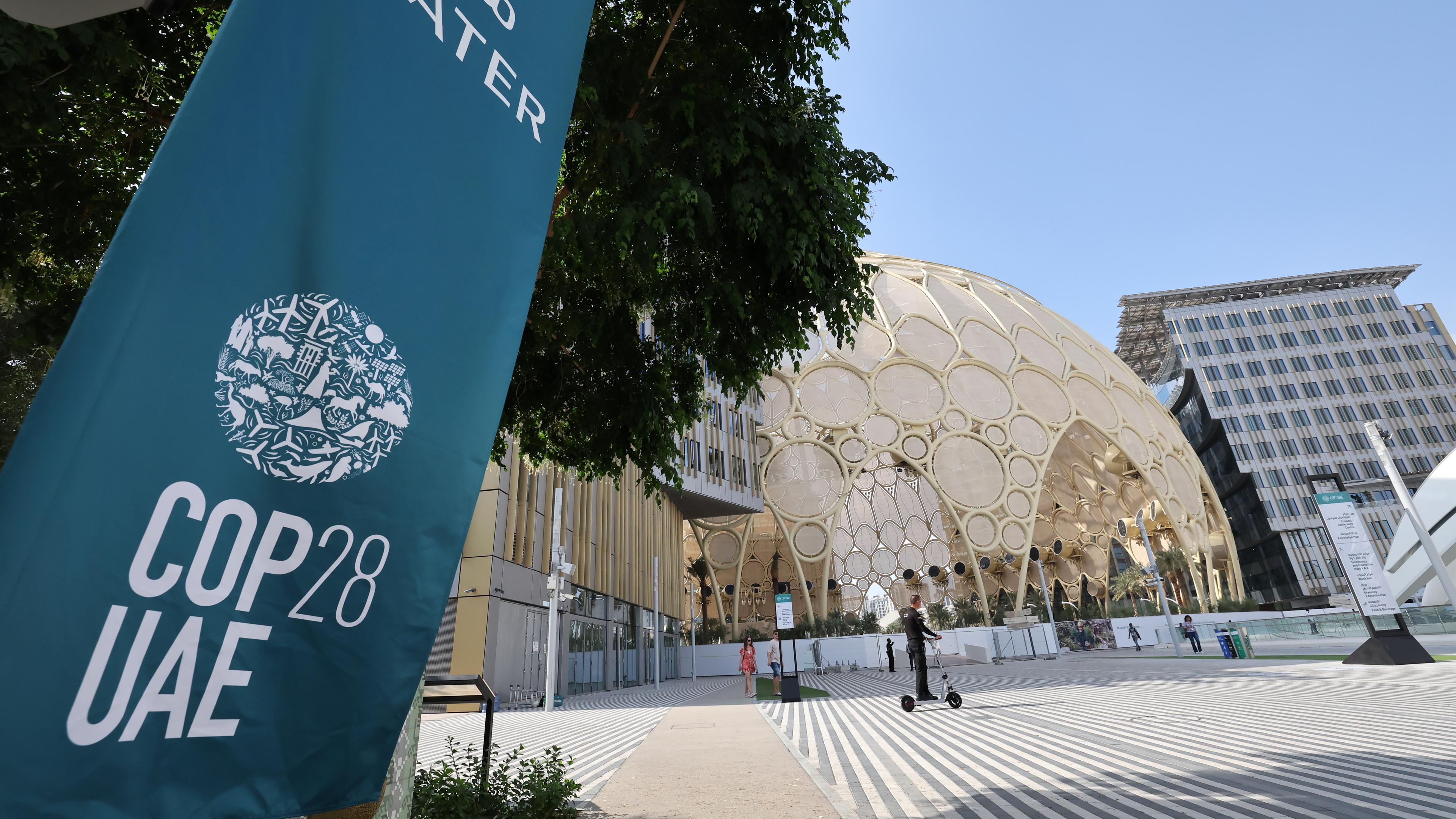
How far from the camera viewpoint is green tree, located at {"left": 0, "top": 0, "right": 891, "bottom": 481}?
4.36 m

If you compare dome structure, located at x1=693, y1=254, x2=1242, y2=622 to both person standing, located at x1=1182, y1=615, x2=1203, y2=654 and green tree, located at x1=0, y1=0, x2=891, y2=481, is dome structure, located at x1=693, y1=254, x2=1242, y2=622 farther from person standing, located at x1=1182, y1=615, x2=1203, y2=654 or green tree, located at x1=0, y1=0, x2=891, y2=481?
green tree, located at x1=0, y1=0, x2=891, y2=481

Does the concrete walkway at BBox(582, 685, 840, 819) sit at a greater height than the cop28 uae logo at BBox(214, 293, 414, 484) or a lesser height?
lesser

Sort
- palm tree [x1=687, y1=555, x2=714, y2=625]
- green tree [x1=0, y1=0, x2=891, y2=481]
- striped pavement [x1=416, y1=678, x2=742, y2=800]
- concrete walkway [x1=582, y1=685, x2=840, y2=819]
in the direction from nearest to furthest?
1. green tree [x1=0, y1=0, x2=891, y2=481]
2. concrete walkway [x1=582, y1=685, x2=840, y2=819]
3. striped pavement [x1=416, y1=678, x2=742, y2=800]
4. palm tree [x1=687, y1=555, x2=714, y2=625]

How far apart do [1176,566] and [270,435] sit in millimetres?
64471

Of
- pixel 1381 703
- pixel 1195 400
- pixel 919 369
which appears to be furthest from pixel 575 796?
pixel 1195 400

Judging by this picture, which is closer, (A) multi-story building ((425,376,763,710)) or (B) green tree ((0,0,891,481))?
(B) green tree ((0,0,891,481))

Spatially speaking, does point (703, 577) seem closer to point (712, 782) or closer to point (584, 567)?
point (584, 567)

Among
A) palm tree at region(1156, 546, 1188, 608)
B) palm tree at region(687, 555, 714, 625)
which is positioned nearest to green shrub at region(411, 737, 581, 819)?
palm tree at region(687, 555, 714, 625)

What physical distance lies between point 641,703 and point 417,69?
19.6 m

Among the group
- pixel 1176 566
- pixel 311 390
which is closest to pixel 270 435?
pixel 311 390

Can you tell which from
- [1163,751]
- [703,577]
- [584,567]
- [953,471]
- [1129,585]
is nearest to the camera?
[1163,751]

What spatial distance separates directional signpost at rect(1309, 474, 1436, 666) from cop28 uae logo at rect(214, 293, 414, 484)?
17.0 m

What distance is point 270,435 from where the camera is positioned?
1399 millimetres

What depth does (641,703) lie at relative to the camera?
19.2m
